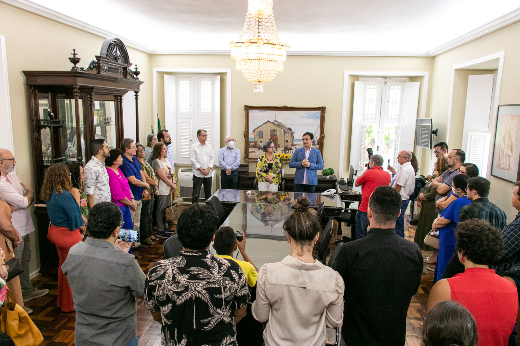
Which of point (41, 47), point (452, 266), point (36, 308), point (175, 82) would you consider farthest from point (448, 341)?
point (175, 82)

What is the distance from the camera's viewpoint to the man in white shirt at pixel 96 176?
408cm

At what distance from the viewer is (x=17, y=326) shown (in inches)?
79.7

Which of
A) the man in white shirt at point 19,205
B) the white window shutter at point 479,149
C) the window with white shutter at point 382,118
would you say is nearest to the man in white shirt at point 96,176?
the man in white shirt at point 19,205

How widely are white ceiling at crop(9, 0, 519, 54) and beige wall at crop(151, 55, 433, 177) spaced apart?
21 cm

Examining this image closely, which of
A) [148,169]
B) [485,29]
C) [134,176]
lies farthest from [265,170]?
[485,29]

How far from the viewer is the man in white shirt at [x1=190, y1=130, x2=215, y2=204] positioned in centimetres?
669

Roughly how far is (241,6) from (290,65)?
2.75m

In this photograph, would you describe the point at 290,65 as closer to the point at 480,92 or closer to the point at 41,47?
the point at 480,92

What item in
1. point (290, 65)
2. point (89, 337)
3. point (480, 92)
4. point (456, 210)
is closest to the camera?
point (89, 337)

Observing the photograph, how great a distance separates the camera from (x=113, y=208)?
212 centimetres

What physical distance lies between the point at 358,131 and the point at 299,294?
6.47 meters

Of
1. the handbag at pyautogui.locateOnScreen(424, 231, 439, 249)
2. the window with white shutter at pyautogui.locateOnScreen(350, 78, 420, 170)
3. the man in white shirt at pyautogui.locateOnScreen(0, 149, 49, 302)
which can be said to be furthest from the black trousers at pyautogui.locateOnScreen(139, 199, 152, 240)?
the window with white shutter at pyautogui.locateOnScreen(350, 78, 420, 170)

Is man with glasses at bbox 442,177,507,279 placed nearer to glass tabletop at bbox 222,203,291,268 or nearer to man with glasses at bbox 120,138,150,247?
glass tabletop at bbox 222,203,291,268

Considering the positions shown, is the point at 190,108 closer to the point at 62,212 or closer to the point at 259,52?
the point at 259,52
